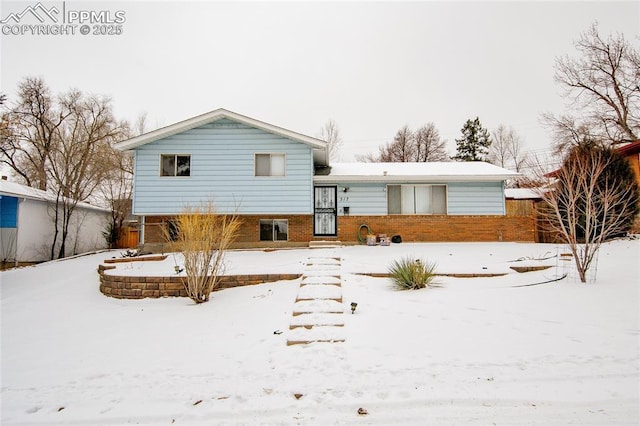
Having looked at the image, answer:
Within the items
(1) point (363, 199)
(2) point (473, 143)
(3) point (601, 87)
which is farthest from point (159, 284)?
(2) point (473, 143)

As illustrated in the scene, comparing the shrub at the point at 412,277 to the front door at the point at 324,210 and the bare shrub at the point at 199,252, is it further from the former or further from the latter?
the front door at the point at 324,210

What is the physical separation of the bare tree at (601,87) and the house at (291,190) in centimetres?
1057

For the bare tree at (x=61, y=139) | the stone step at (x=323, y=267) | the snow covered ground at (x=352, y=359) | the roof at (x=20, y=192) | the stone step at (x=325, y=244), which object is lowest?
the snow covered ground at (x=352, y=359)

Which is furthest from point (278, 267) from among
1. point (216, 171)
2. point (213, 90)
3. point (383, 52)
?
point (213, 90)

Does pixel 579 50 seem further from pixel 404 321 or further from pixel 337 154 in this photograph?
pixel 404 321

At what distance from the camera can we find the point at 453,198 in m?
13.3

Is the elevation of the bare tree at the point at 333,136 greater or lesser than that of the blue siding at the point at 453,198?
greater

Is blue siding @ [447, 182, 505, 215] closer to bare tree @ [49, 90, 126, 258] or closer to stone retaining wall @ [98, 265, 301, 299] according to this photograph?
stone retaining wall @ [98, 265, 301, 299]

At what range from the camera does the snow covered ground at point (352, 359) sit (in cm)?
274

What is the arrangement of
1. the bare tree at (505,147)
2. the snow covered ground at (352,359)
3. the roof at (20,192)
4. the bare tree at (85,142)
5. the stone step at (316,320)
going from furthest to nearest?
the bare tree at (505,147) → the bare tree at (85,142) → the roof at (20,192) → the stone step at (316,320) → the snow covered ground at (352,359)

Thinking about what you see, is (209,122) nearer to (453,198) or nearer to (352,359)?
(453,198)

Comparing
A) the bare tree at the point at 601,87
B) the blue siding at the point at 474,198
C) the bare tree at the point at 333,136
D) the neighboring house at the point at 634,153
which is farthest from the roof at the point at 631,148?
the bare tree at the point at 333,136

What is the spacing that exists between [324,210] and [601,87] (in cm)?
1939

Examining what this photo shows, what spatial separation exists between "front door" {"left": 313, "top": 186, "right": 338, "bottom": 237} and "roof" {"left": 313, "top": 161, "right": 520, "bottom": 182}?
0.68m
